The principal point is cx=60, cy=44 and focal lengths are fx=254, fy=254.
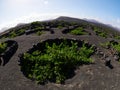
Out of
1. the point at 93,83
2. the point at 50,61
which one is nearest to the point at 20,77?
the point at 50,61

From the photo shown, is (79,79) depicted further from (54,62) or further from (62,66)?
(54,62)

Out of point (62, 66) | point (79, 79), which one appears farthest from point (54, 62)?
point (79, 79)

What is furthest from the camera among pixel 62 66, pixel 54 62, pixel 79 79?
pixel 54 62

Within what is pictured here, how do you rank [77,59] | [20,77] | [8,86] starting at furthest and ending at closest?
[77,59]
[20,77]
[8,86]

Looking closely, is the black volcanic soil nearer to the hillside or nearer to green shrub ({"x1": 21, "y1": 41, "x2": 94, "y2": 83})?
the hillside

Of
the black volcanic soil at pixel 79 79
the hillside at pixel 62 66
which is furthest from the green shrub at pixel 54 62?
the black volcanic soil at pixel 79 79

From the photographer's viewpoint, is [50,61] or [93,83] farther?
[50,61]

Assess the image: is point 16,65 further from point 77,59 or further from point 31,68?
point 77,59

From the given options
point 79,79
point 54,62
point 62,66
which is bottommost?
point 79,79

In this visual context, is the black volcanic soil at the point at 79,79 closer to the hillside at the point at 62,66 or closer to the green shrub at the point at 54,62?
the hillside at the point at 62,66
